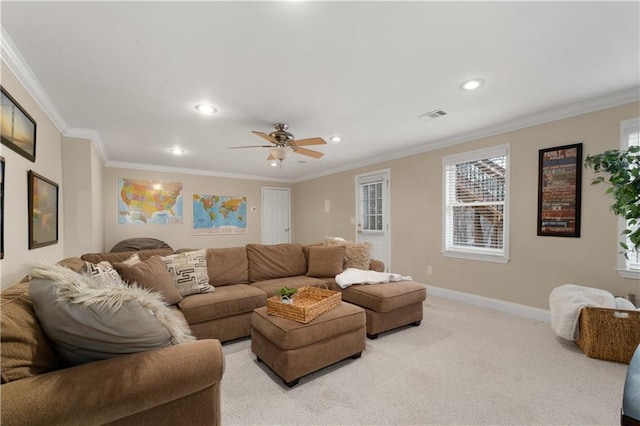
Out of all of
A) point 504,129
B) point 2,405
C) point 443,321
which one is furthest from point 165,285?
point 504,129

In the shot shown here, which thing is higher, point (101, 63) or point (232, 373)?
point (101, 63)

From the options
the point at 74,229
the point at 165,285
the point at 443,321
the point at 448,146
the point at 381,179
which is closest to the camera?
the point at 165,285

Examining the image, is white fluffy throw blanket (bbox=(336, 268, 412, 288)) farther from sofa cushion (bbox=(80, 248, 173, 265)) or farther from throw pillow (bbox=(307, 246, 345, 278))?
sofa cushion (bbox=(80, 248, 173, 265))

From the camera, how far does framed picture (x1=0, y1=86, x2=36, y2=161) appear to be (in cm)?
185

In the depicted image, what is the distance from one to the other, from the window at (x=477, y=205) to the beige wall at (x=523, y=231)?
0.09 m

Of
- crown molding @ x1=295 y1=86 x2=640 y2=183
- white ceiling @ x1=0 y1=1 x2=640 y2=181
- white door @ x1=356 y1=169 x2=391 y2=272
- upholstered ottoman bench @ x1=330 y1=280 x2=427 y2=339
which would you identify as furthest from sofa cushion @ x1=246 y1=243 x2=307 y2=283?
crown molding @ x1=295 y1=86 x2=640 y2=183

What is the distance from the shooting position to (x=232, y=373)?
6.92 ft

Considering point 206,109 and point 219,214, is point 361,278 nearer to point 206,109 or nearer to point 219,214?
point 206,109

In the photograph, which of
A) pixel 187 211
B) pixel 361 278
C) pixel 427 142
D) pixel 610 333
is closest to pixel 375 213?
pixel 427 142

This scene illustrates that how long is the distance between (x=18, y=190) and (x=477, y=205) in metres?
4.74

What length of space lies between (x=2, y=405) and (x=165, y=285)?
5.43 feet

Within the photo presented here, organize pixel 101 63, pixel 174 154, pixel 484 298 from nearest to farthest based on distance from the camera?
pixel 101 63 → pixel 484 298 → pixel 174 154

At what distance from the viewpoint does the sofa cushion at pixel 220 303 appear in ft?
7.97

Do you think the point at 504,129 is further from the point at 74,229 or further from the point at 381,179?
the point at 74,229
